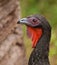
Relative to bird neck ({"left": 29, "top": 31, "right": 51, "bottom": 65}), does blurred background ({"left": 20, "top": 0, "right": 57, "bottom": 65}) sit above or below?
above

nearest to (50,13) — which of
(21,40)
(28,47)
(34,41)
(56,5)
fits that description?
(56,5)

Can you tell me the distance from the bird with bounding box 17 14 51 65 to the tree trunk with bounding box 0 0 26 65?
3.72 ft

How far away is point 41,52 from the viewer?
7.07 m

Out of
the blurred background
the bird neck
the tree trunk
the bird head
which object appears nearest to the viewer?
the bird head

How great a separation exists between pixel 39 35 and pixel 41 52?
22 cm

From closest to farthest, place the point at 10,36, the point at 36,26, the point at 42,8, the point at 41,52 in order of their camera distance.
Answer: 1. the point at 36,26
2. the point at 41,52
3. the point at 10,36
4. the point at 42,8

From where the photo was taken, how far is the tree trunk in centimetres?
824

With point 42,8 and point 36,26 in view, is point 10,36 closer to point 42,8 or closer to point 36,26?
point 36,26

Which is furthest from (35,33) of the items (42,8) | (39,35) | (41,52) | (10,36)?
(42,8)

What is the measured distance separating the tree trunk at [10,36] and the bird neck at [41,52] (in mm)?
1151

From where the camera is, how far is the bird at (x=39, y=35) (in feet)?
22.6

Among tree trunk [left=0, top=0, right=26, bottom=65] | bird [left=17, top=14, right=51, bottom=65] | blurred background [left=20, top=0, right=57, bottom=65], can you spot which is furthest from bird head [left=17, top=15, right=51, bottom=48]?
blurred background [left=20, top=0, right=57, bottom=65]

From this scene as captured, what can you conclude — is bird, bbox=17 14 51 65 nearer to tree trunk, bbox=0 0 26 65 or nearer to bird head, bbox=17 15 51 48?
bird head, bbox=17 15 51 48

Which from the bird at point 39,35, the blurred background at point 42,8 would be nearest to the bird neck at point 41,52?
the bird at point 39,35
